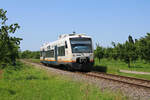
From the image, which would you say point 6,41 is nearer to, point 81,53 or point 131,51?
point 81,53

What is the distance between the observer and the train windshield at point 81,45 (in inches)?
703

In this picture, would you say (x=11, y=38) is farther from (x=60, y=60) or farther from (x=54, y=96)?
(x=60, y=60)

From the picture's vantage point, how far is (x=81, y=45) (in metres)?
18.2

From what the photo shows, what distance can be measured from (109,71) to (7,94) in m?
12.4

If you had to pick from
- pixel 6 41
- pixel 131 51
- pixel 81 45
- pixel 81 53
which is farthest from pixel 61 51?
pixel 131 51

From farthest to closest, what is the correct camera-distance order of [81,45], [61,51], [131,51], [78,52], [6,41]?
1. [131,51]
2. [61,51]
3. [81,45]
4. [78,52]
5. [6,41]

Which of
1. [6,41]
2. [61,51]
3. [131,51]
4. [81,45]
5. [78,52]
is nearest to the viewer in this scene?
[6,41]

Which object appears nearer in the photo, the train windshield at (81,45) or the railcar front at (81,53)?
the railcar front at (81,53)

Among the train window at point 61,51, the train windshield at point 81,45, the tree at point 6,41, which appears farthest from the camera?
the train window at point 61,51

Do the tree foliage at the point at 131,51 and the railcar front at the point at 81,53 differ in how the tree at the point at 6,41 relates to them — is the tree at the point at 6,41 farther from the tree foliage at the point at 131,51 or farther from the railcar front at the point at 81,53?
the tree foliage at the point at 131,51

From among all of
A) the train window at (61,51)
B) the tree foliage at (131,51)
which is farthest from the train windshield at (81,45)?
the tree foliage at (131,51)

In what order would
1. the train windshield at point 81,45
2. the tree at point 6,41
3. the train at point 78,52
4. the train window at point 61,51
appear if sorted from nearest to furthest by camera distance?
1. the tree at point 6,41
2. the train at point 78,52
3. the train windshield at point 81,45
4. the train window at point 61,51

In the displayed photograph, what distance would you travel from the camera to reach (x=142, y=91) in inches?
353

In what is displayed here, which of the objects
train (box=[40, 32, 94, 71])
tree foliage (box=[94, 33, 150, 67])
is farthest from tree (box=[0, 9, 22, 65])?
A: tree foliage (box=[94, 33, 150, 67])
